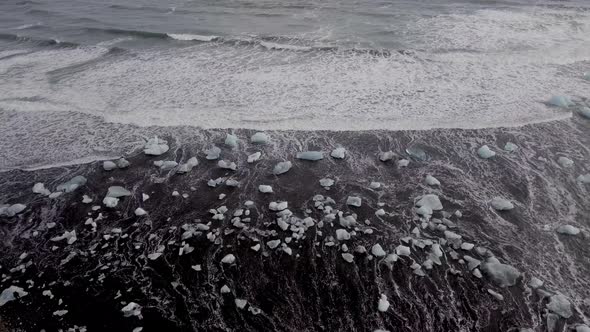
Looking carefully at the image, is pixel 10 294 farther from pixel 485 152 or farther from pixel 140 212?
pixel 485 152

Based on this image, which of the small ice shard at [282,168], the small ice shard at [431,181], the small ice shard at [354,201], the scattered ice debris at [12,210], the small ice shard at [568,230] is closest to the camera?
the small ice shard at [568,230]

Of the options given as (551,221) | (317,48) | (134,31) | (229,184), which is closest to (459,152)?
(551,221)

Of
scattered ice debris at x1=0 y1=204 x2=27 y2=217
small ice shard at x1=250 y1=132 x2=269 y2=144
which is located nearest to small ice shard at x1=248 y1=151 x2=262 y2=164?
small ice shard at x1=250 y1=132 x2=269 y2=144

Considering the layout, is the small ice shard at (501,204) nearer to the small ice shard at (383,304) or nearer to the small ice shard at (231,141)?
the small ice shard at (383,304)

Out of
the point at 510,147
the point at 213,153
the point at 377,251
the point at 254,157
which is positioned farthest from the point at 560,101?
the point at 213,153

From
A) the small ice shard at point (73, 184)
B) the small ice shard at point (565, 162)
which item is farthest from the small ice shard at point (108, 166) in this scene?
the small ice shard at point (565, 162)

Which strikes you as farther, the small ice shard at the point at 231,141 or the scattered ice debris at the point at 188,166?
the small ice shard at the point at 231,141

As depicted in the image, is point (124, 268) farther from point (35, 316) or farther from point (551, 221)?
point (551, 221)
